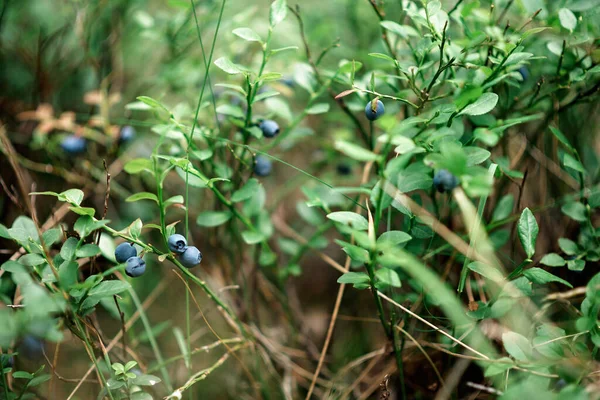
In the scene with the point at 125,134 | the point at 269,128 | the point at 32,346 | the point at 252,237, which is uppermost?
the point at 269,128

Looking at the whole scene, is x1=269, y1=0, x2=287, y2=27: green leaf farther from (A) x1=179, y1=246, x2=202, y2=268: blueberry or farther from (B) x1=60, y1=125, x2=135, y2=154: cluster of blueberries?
(B) x1=60, y1=125, x2=135, y2=154: cluster of blueberries

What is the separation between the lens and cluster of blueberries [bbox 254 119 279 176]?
991 millimetres

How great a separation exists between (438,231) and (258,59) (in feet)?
2.22

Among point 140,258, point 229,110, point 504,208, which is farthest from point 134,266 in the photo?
point 504,208

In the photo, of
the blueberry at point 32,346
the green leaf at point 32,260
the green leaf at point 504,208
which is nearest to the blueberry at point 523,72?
the green leaf at point 504,208

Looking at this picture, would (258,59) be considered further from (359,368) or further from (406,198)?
(359,368)

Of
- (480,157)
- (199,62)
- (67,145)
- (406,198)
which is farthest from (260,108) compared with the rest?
(480,157)

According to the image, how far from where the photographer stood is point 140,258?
781 millimetres

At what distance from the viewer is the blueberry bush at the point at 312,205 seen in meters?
0.79

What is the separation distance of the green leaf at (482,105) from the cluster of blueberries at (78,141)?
852mm

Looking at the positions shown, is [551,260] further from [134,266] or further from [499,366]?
[134,266]

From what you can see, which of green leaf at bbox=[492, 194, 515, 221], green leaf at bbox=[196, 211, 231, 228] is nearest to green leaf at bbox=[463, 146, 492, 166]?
green leaf at bbox=[492, 194, 515, 221]

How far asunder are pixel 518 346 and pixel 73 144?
45.2 inches

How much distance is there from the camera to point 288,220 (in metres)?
1.61
